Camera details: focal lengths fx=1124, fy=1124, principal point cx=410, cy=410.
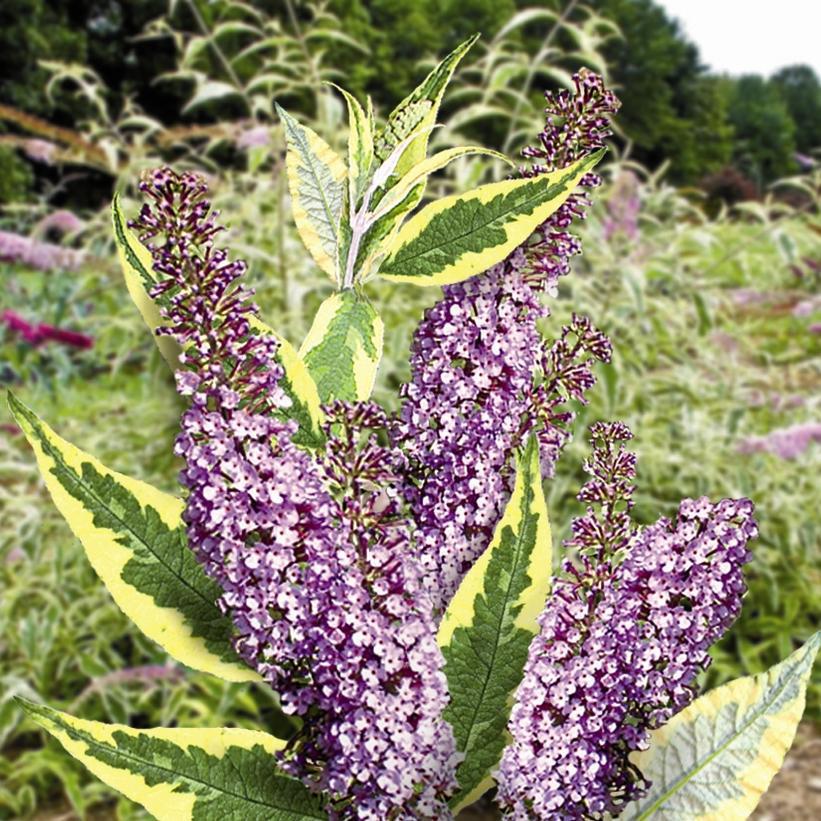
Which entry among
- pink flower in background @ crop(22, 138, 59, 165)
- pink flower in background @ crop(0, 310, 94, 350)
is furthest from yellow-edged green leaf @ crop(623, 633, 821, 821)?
pink flower in background @ crop(22, 138, 59, 165)

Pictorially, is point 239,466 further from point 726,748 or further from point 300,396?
point 726,748

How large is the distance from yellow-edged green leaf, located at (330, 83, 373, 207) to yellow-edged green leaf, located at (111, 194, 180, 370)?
0.39ft

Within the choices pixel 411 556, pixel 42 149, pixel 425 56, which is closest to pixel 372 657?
pixel 411 556

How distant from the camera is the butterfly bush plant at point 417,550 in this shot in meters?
0.48

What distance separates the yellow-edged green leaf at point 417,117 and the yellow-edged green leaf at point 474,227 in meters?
0.04

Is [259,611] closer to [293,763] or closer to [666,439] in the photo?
[293,763]

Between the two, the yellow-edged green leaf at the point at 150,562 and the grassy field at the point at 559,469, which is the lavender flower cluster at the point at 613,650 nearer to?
the yellow-edged green leaf at the point at 150,562

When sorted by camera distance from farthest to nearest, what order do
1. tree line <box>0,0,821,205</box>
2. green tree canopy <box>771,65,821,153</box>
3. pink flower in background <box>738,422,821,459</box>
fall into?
green tree canopy <box>771,65,821,153</box>
tree line <box>0,0,821,205</box>
pink flower in background <box>738,422,821,459</box>

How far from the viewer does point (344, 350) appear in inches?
23.7

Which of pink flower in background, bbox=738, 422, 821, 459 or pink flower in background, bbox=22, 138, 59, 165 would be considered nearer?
pink flower in background, bbox=738, 422, 821, 459

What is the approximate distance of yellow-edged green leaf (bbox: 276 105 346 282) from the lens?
63cm

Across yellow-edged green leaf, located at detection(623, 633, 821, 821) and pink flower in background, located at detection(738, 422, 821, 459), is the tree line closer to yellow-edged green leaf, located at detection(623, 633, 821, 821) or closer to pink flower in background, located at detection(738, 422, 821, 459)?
pink flower in background, located at detection(738, 422, 821, 459)

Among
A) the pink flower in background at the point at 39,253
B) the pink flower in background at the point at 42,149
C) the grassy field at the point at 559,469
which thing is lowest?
the grassy field at the point at 559,469

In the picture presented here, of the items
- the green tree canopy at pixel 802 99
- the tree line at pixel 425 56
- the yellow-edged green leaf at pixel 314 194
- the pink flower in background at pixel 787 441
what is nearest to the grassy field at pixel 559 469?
the pink flower in background at pixel 787 441
